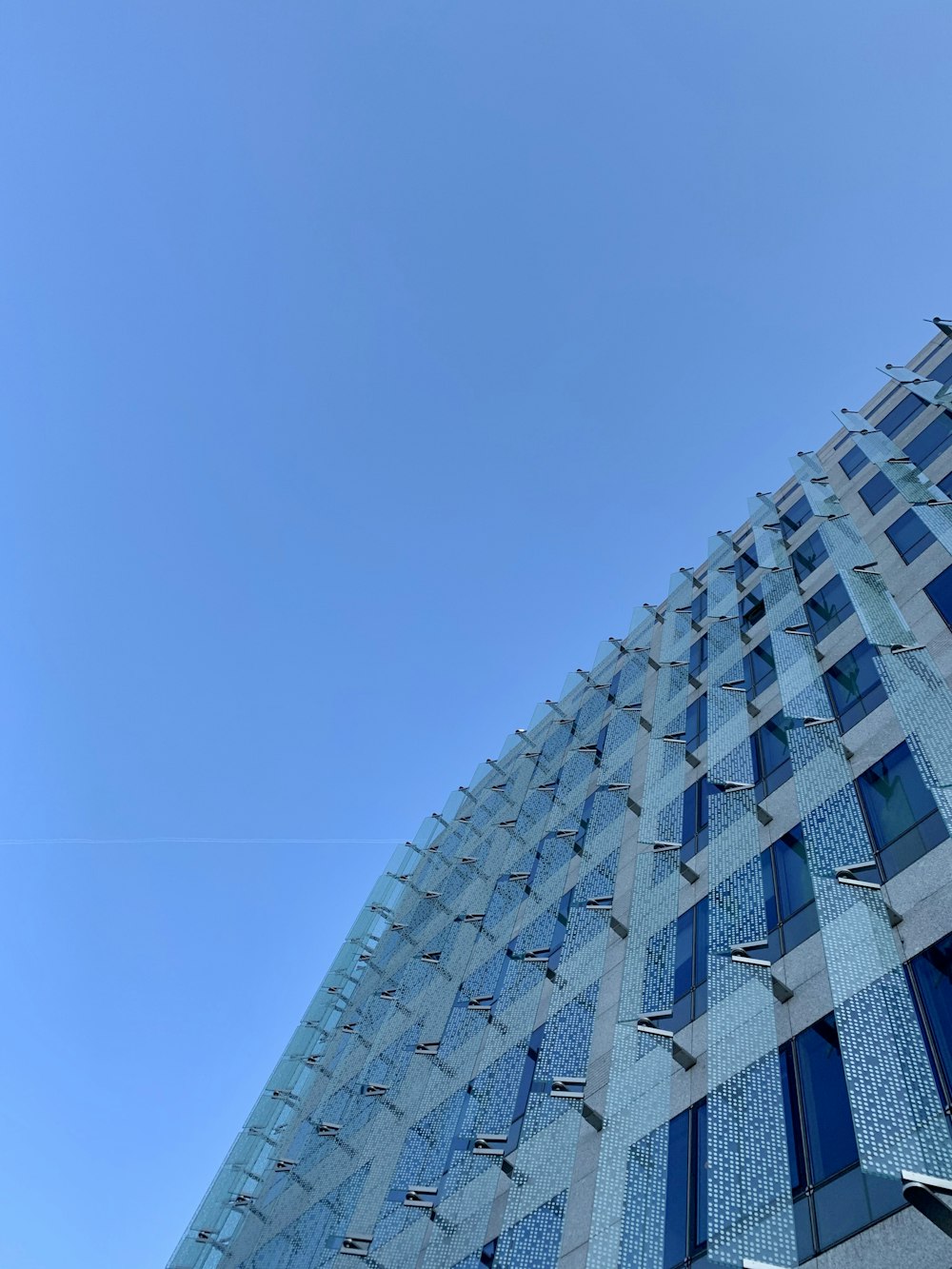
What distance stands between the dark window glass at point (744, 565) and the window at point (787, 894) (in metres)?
12.0

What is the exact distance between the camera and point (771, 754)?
51.4ft

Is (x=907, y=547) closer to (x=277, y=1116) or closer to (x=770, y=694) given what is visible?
(x=770, y=694)

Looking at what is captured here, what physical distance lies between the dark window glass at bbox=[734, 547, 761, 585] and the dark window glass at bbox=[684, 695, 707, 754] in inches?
212

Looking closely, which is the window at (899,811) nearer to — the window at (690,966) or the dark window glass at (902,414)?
the window at (690,966)

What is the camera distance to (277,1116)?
24.7m

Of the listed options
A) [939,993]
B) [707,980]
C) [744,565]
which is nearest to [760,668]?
[744,565]

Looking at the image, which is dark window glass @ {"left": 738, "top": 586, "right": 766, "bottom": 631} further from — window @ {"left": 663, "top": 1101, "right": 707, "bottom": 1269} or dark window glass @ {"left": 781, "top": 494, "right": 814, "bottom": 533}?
window @ {"left": 663, "top": 1101, "right": 707, "bottom": 1269}

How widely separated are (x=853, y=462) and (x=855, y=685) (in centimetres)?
1082

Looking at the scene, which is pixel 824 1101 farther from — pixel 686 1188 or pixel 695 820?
pixel 695 820

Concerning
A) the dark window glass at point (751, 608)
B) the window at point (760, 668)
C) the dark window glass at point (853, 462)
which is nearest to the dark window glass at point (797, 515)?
the dark window glass at point (853, 462)

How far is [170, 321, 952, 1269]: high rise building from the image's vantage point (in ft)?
29.3

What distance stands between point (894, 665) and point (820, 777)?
2015 mm

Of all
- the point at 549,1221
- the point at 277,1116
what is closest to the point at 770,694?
the point at 549,1221

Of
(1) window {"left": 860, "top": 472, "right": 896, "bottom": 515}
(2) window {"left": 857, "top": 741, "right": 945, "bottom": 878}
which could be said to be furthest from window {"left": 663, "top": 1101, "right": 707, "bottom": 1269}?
(1) window {"left": 860, "top": 472, "right": 896, "bottom": 515}
